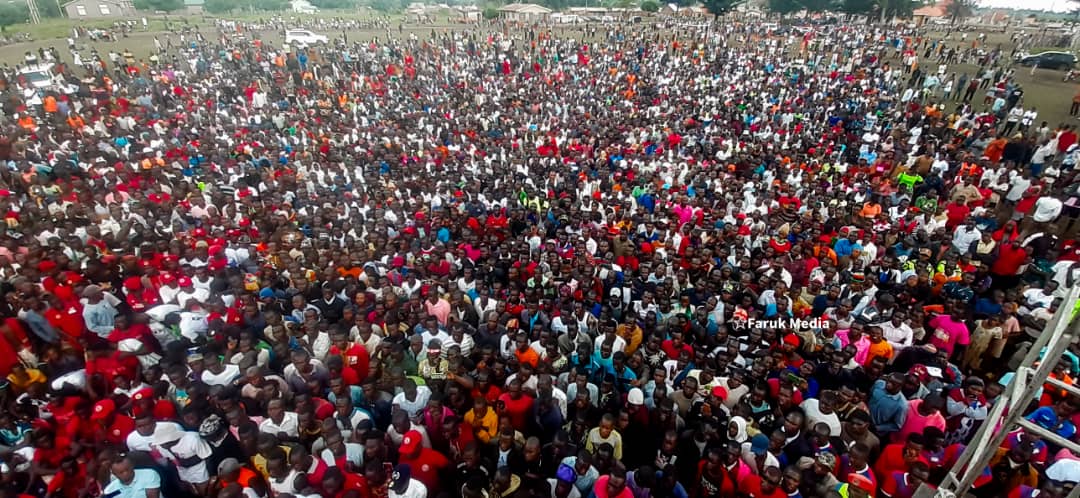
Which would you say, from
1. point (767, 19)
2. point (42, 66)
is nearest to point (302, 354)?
point (42, 66)

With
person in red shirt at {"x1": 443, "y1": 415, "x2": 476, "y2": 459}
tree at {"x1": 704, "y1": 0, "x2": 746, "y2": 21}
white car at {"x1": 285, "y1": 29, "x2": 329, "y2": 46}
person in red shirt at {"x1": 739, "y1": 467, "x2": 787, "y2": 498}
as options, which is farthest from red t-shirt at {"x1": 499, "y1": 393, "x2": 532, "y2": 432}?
tree at {"x1": 704, "y1": 0, "x2": 746, "y2": 21}

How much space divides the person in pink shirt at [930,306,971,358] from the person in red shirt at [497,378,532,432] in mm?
4595

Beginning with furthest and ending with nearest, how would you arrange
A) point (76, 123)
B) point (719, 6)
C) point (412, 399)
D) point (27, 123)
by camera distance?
1. point (719, 6)
2. point (76, 123)
3. point (27, 123)
4. point (412, 399)

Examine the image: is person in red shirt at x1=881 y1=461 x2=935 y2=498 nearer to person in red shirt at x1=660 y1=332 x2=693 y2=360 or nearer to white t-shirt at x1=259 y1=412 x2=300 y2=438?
person in red shirt at x1=660 y1=332 x2=693 y2=360

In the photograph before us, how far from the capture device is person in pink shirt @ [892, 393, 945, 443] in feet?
14.5

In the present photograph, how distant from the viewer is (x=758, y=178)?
11.0m

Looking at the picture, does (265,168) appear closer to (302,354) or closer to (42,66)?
(302,354)

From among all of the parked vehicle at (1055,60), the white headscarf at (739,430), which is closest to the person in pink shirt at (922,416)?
the white headscarf at (739,430)

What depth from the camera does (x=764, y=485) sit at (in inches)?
146

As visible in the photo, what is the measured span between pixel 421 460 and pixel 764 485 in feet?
8.51

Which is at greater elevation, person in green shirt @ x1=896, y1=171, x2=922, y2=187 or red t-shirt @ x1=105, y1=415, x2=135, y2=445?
person in green shirt @ x1=896, y1=171, x2=922, y2=187

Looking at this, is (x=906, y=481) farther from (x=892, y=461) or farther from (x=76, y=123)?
(x=76, y=123)

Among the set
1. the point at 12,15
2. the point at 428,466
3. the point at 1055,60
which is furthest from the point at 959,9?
the point at 12,15

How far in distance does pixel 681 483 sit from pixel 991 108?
63.5 ft
